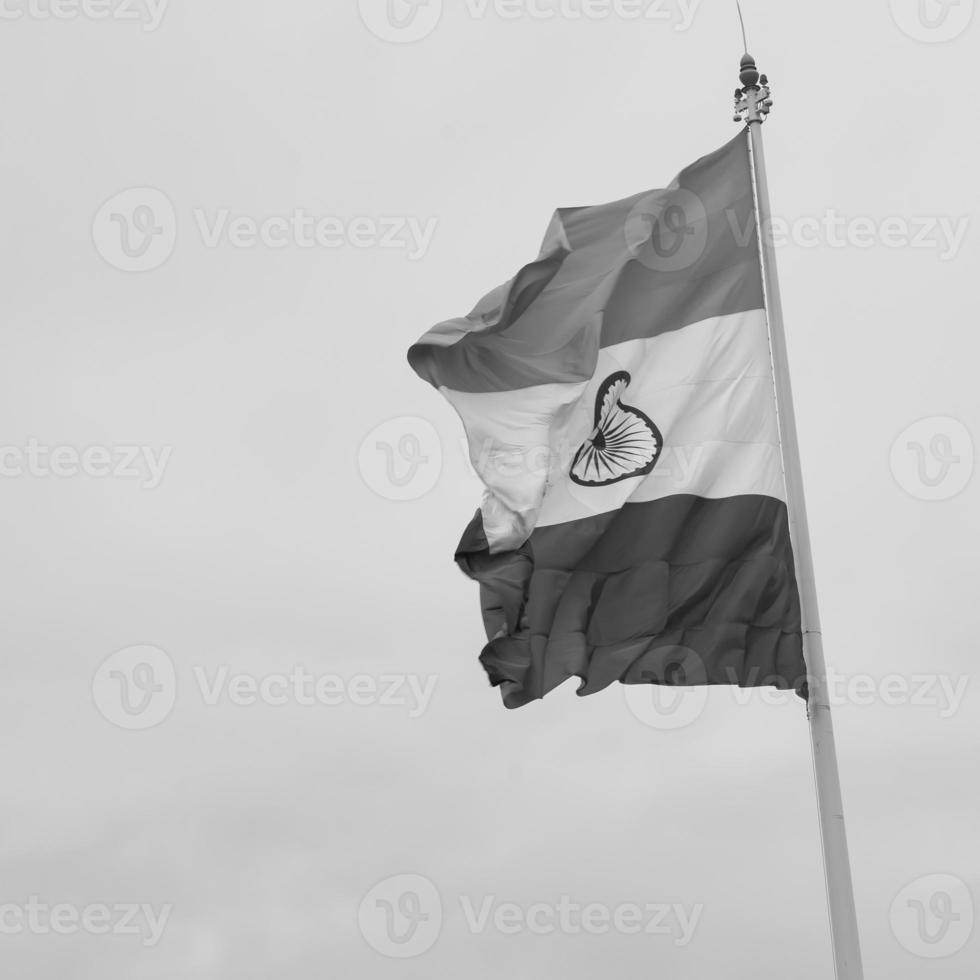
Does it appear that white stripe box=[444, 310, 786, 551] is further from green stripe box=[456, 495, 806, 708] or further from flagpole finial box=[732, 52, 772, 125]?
flagpole finial box=[732, 52, 772, 125]

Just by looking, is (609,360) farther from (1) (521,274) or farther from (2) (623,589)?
(2) (623,589)

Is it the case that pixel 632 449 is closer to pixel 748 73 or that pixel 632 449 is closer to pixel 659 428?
pixel 659 428

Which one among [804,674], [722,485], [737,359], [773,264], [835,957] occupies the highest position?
[773,264]

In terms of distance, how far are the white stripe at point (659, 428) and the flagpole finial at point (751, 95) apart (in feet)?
6.96

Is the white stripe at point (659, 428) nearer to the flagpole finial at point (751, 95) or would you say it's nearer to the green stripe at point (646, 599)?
the green stripe at point (646, 599)

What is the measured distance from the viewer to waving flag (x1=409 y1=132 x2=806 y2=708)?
45.9 ft

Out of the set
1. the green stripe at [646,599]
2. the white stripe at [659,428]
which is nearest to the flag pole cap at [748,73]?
the white stripe at [659,428]

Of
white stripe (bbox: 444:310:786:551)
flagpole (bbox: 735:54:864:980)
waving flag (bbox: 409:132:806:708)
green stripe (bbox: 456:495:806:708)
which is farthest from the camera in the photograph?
white stripe (bbox: 444:310:786:551)

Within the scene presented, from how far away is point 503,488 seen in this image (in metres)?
14.8

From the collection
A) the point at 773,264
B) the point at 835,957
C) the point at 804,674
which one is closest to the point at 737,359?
the point at 773,264

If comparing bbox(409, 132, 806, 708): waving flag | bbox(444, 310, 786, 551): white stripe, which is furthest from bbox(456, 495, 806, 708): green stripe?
bbox(444, 310, 786, 551): white stripe

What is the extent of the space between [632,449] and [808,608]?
92.8 inches

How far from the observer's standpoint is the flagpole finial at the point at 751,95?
1508cm

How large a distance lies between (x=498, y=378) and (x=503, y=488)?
4.42 ft
